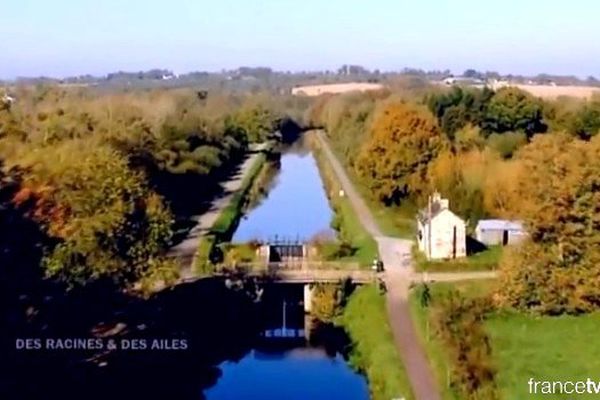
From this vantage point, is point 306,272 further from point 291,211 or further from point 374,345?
point 291,211

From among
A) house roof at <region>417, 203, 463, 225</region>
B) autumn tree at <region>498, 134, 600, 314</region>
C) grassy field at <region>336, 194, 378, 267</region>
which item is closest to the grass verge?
grassy field at <region>336, 194, 378, 267</region>

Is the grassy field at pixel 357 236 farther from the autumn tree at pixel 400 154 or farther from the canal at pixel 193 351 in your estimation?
the canal at pixel 193 351

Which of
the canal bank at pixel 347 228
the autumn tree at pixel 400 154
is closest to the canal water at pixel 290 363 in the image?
the canal bank at pixel 347 228

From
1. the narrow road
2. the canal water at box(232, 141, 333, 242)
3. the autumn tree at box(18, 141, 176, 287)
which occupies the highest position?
the autumn tree at box(18, 141, 176, 287)

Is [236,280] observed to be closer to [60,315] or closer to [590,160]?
[60,315]

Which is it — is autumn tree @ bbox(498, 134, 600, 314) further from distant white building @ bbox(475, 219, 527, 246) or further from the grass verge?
the grass verge

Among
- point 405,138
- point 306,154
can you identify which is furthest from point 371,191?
point 306,154
